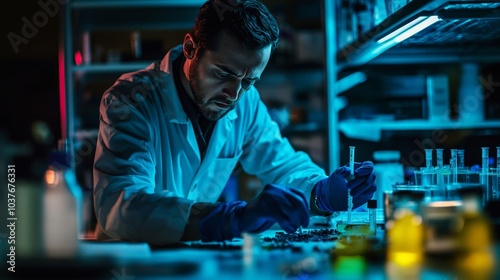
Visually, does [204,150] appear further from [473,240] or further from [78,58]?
[78,58]

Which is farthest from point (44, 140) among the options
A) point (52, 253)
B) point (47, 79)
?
point (47, 79)

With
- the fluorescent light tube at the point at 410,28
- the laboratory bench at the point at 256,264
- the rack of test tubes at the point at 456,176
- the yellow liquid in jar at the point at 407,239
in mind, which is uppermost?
the fluorescent light tube at the point at 410,28

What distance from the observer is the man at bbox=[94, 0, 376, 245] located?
5.04 ft

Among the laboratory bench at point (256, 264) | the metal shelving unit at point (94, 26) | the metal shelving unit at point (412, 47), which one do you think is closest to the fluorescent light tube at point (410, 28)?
the metal shelving unit at point (412, 47)

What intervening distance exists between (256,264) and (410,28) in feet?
3.12

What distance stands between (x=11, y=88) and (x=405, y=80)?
2.55 m

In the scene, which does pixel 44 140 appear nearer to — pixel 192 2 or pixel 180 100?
pixel 180 100

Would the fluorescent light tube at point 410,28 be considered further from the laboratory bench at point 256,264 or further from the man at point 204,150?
the laboratory bench at point 256,264

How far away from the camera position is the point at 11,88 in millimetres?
4062

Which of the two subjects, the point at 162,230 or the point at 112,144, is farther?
the point at 112,144

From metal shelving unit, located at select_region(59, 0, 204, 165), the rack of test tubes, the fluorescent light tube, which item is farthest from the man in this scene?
metal shelving unit, located at select_region(59, 0, 204, 165)

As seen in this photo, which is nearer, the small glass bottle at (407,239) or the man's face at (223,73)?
the small glass bottle at (407,239)

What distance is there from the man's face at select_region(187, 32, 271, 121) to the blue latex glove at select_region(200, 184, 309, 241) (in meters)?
0.51

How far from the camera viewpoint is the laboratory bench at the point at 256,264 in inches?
43.4
